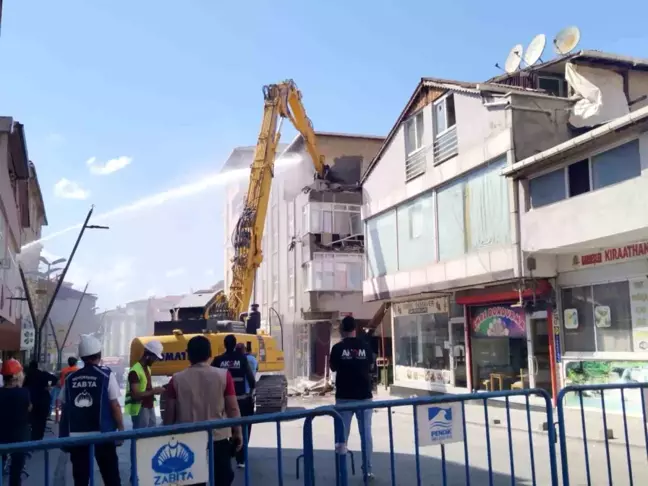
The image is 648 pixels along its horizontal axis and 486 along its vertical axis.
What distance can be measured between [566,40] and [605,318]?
6982 mm

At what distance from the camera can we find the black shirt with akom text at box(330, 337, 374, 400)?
7.75m

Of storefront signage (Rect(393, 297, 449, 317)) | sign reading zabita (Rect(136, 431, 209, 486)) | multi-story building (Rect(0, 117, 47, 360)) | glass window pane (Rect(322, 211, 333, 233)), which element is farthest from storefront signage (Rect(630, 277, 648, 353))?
glass window pane (Rect(322, 211, 333, 233))

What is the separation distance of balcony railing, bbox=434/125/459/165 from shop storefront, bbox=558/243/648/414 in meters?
4.37

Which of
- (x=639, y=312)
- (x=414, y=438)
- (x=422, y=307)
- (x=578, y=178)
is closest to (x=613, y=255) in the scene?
(x=639, y=312)

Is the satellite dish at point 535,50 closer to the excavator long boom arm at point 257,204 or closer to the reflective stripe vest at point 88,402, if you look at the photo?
the excavator long boom arm at point 257,204

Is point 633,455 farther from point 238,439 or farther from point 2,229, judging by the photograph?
point 2,229

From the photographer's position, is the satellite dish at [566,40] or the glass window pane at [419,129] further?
the glass window pane at [419,129]

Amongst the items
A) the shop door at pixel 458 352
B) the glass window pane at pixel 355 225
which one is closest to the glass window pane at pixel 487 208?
the shop door at pixel 458 352

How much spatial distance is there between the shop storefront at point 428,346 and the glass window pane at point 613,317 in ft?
16.1

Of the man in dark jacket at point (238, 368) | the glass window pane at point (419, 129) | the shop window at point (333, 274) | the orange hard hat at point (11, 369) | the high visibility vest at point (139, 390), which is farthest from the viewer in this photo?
the shop window at point (333, 274)

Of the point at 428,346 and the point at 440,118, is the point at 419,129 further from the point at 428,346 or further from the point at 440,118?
the point at 428,346

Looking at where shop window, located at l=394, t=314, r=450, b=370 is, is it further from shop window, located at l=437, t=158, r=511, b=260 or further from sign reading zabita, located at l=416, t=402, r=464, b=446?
sign reading zabita, located at l=416, t=402, r=464, b=446

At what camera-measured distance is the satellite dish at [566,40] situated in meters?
15.7

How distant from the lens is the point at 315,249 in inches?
1118
